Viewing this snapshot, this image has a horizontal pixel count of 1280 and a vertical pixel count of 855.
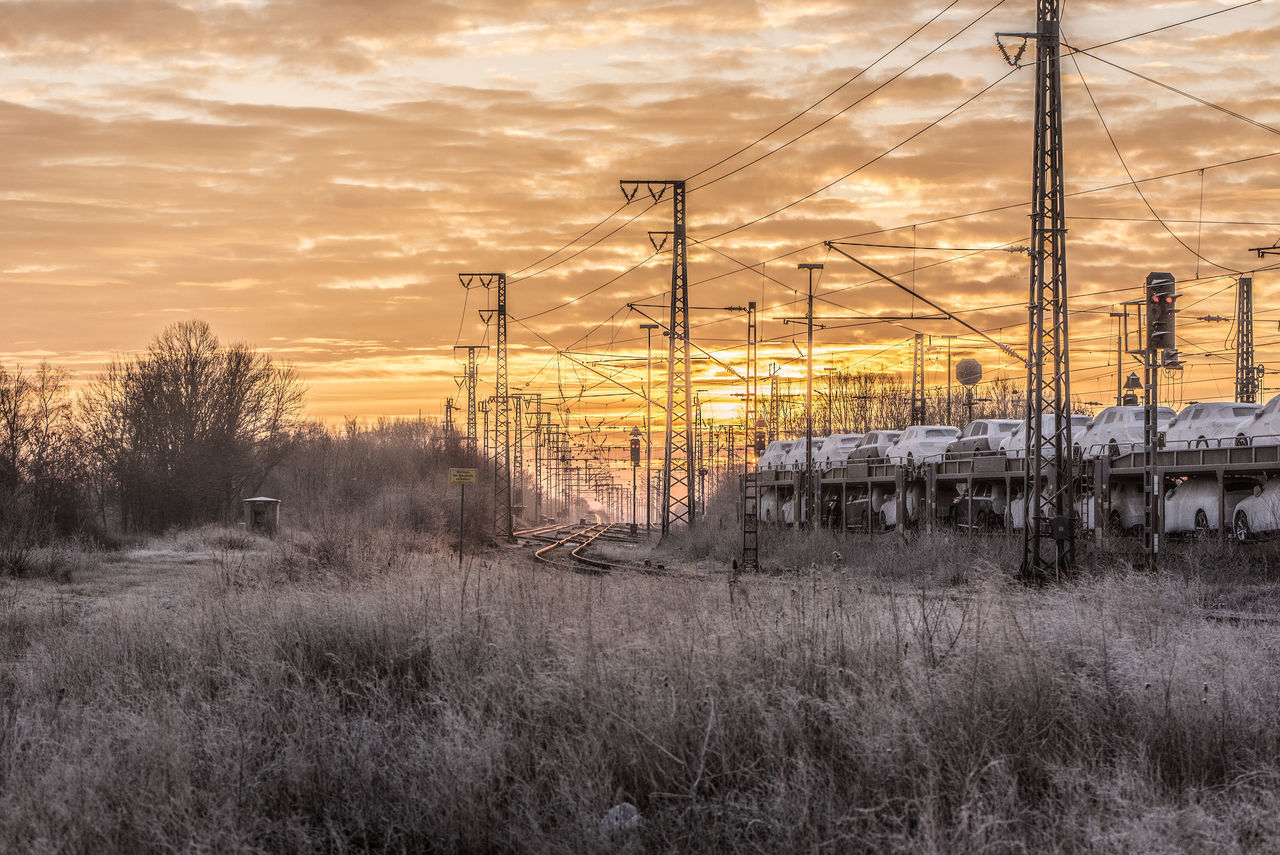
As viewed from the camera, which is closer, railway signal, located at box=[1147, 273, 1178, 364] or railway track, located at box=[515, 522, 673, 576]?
railway signal, located at box=[1147, 273, 1178, 364]

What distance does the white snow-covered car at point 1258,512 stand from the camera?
943 inches

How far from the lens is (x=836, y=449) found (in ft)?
169

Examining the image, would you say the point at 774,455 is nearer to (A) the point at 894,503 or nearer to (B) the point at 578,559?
(A) the point at 894,503

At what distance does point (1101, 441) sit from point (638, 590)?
21.4 metres

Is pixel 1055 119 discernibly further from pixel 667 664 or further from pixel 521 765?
pixel 521 765

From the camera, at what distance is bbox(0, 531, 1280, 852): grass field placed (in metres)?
8.23

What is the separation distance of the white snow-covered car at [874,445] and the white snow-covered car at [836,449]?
2114mm

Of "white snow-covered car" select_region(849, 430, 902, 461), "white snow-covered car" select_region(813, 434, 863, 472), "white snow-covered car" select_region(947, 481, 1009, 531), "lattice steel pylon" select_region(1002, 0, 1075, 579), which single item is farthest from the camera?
"white snow-covered car" select_region(813, 434, 863, 472)

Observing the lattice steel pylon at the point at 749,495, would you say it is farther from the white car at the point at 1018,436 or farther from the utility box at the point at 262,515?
the utility box at the point at 262,515

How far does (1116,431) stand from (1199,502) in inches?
215

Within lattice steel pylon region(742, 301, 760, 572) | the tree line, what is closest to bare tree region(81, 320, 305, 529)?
the tree line

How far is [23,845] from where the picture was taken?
8.05 metres

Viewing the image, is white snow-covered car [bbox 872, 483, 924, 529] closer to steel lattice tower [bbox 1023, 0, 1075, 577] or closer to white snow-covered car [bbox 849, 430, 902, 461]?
white snow-covered car [bbox 849, 430, 902, 461]

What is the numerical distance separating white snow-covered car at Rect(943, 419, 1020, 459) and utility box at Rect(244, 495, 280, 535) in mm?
27373
